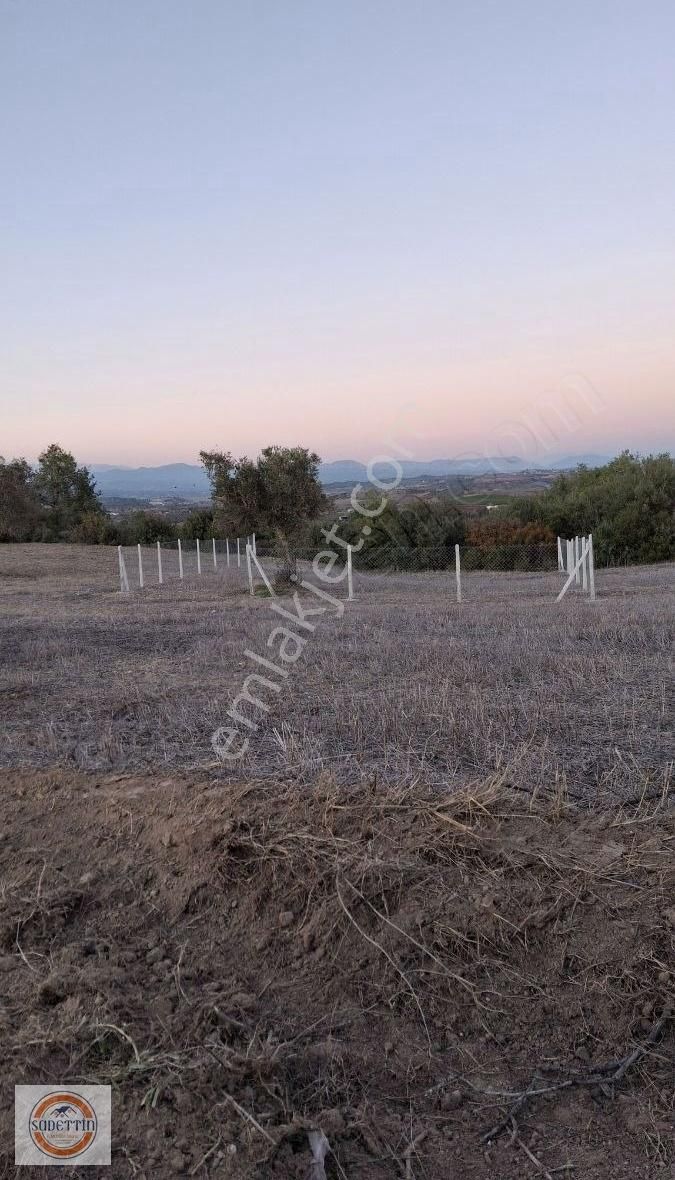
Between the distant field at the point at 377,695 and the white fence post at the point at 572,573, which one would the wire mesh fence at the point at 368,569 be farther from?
the distant field at the point at 377,695

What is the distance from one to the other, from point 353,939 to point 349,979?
0.58 ft

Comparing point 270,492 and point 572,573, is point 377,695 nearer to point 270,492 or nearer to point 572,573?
point 572,573

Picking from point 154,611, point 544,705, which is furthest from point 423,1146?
point 154,611

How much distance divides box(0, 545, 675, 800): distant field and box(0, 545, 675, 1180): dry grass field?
44mm

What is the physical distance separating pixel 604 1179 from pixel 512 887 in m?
1.20

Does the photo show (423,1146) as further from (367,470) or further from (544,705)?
(367,470)

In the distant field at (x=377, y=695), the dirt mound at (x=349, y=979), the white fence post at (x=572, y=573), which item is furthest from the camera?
the white fence post at (x=572, y=573)

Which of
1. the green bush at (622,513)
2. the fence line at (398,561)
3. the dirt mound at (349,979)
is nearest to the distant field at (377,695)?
the dirt mound at (349,979)

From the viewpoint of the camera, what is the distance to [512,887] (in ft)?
11.7

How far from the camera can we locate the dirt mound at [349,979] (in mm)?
2600

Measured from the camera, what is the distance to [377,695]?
6926mm

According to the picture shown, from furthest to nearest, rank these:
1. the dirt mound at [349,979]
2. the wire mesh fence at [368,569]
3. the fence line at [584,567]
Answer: the wire mesh fence at [368,569]
the fence line at [584,567]
the dirt mound at [349,979]

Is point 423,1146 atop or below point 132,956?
below

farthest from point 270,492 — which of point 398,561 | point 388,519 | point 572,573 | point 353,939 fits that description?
point 353,939
